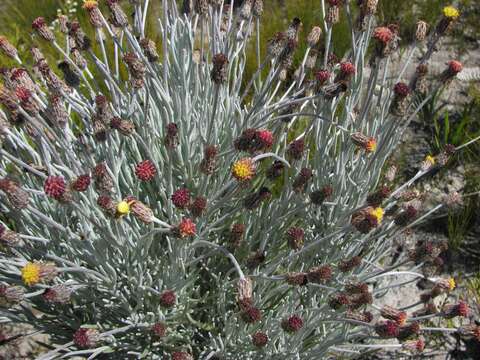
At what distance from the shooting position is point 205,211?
169 cm

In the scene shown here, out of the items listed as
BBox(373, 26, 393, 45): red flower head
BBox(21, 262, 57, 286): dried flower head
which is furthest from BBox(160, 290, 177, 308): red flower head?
BBox(373, 26, 393, 45): red flower head

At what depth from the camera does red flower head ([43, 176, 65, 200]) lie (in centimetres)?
139

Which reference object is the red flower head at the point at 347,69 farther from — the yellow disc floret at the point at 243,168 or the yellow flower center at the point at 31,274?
the yellow flower center at the point at 31,274

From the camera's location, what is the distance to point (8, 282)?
1.84 meters

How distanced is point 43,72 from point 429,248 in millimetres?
1432

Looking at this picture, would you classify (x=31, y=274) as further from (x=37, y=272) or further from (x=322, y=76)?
(x=322, y=76)

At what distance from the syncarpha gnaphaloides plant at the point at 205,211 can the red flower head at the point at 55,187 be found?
47 mm

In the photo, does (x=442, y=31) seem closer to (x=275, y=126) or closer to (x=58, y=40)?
(x=275, y=126)

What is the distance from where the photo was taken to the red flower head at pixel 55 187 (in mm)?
1393

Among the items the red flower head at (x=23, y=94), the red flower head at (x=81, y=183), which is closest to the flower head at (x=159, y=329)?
the red flower head at (x=81, y=183)

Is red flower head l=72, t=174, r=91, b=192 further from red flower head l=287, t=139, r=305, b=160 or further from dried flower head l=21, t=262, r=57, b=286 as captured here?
red flower head l=287, t=139, r=305, b=160

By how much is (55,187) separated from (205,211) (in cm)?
49

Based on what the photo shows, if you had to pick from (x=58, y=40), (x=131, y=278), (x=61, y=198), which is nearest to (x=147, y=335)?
(x=131, y=278)

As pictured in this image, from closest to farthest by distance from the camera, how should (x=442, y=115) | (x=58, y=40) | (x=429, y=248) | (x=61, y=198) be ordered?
(x=61, y=198), (x=429, y=248), (x=442, y=115), (x=58, y=40)
